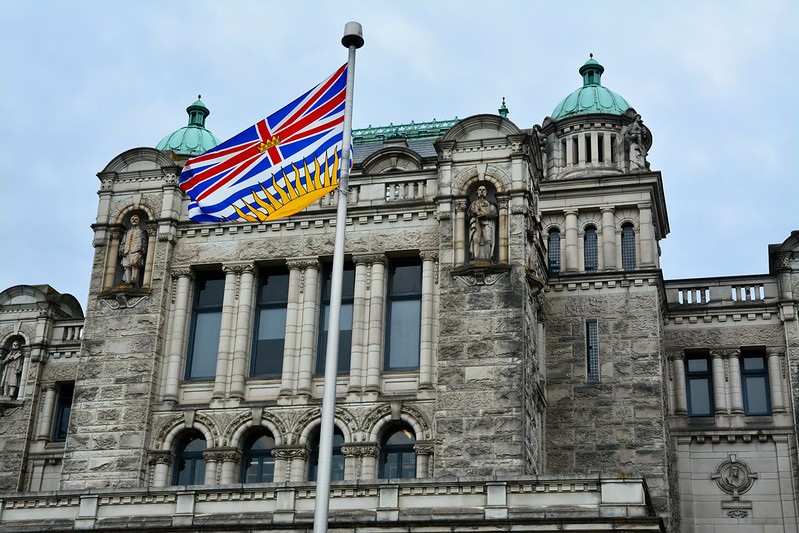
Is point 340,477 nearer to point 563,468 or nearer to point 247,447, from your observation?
point 247,447

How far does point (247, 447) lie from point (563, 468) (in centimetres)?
985

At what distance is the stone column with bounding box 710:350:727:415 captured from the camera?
3762cm

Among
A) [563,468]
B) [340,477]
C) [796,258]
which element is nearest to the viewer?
[340,477]

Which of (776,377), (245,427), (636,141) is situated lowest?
(245,427)

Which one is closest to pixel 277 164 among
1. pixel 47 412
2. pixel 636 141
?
pixel 47 412

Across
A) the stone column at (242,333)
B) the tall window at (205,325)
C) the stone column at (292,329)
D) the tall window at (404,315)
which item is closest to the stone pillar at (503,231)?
the tall window at (404,315)

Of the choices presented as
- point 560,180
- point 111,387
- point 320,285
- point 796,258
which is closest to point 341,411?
point 320,285

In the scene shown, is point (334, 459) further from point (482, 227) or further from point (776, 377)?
point (776, 377)

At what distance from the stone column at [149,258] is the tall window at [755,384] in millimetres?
18573

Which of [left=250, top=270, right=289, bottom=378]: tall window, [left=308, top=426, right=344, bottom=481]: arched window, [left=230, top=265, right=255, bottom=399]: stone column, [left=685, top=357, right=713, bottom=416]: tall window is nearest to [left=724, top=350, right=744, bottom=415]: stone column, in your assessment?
[left=685, top=357, right=713, bottom=416]: tall window

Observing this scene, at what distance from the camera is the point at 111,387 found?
31.2 meters

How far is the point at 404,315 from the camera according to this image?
1227 inches

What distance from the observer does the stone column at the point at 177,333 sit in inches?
1225

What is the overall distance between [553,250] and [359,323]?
1073cm
